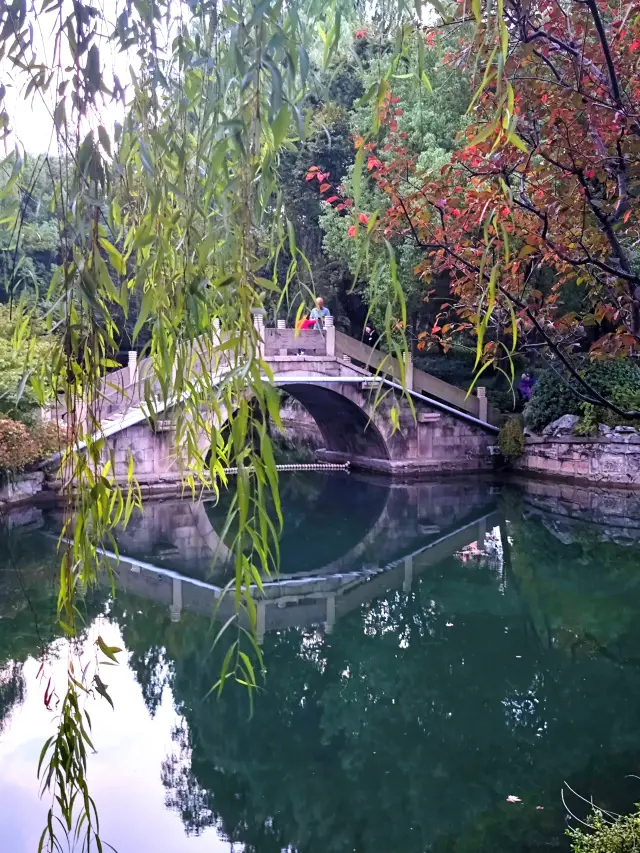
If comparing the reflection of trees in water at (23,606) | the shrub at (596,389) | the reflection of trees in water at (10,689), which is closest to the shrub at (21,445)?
the reflection of trees in water at (23,606)

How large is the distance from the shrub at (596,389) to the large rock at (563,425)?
13cm

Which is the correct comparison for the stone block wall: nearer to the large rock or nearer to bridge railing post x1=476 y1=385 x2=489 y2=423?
the large rock

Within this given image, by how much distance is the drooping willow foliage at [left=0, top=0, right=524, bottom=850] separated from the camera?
133 cm

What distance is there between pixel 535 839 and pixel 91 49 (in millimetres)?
3476

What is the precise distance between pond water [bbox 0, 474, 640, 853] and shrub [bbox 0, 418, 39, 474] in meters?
0.79

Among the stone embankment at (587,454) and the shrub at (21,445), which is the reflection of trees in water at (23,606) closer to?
the shrub at (21,445)

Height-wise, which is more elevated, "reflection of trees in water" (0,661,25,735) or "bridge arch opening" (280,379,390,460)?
"bridge arch opening" (280,379,390,460)

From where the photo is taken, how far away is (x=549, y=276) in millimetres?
11953

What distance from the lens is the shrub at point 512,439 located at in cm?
1453

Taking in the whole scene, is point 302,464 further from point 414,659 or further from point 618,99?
point 618,99

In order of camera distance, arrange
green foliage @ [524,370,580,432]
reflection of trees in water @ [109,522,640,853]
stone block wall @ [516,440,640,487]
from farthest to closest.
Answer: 1. green foliage @ [524,370,580,432]
2. stone block wall @ [516,440,640,487]
3. reflection of trees in water @ [109,522,640,853]

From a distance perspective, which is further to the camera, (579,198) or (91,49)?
(579,198)

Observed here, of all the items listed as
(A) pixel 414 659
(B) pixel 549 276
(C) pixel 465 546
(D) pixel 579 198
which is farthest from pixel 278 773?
(B) pixel 549 276

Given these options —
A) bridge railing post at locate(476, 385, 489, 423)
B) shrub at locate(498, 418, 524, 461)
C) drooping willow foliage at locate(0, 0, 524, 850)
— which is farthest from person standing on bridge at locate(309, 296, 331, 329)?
shrub at locate(498, 418, 524, 461)
